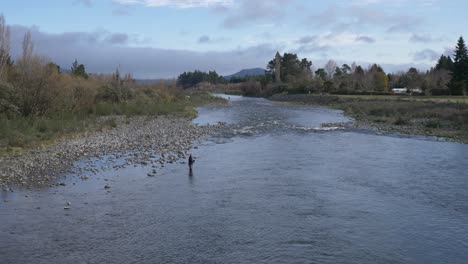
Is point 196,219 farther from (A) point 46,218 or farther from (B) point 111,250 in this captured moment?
(A) point 46,218

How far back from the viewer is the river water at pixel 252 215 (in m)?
10.0

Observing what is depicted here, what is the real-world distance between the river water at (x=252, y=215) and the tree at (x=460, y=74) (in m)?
44.3

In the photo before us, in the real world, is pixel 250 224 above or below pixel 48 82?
below

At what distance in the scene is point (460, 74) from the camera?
62250 millimetres

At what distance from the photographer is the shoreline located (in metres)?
16.9

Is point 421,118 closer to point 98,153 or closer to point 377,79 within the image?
point 98,153

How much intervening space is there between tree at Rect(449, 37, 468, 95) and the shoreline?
4257 cm

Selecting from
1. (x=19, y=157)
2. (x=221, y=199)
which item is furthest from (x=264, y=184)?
(x=19, y=157)

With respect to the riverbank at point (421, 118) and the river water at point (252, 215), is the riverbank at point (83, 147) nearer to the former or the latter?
the river water at point (252, 215)

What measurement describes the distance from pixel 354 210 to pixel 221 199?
416 centimetres

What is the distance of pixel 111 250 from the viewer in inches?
398

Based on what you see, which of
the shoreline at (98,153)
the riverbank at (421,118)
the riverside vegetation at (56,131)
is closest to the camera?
the shoreline at (98,153)

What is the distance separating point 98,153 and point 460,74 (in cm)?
5664

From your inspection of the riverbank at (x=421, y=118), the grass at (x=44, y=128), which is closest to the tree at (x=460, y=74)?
the riverbank at (x=421, y=118)
